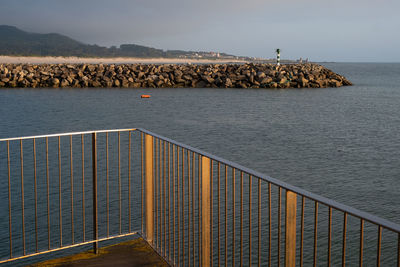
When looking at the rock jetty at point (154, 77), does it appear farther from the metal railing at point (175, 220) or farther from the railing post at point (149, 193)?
the railing post at point (149, 193)

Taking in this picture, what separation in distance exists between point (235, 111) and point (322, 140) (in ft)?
24.9

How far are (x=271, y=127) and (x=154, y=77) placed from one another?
2131cm

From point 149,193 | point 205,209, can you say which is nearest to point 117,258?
point 149,193

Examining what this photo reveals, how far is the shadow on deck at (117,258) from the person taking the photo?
180 inches

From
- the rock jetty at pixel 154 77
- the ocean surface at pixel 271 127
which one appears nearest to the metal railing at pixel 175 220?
the ocean surface at pixel 271 127

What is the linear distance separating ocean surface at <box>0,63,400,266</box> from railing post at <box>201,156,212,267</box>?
11.7 feet

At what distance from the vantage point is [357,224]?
762 centimetres

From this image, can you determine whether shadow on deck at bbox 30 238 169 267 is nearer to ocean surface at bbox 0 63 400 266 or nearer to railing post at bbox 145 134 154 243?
railing post at bbox 145 134 154 243

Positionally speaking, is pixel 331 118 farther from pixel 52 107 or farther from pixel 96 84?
pixel 96 84

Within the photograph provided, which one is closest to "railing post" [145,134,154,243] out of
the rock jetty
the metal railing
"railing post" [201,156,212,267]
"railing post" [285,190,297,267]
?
the metal railing

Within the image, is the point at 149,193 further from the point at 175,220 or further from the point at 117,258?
the point at 175,220

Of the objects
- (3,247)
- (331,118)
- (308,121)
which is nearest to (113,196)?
(3,247)

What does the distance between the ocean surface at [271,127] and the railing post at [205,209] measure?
11.7 ft

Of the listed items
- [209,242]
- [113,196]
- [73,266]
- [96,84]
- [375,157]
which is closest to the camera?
[209,242]
